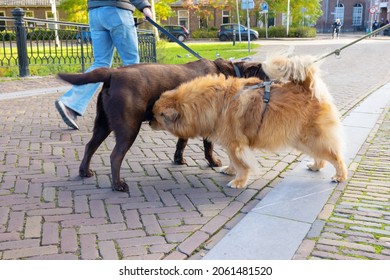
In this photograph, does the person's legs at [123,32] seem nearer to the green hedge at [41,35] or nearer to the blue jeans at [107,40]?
the blue jeans at [107,40]

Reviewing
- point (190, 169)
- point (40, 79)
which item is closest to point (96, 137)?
point (190, 169)

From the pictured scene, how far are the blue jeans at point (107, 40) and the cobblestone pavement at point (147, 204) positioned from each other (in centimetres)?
57

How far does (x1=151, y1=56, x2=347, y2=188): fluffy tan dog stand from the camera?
396 centimetres

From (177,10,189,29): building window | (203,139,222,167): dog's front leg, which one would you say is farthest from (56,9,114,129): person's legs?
(177,10,189,29): building window

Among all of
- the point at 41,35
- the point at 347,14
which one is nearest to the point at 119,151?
the point at 41,35

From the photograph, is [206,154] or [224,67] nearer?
[224,67]

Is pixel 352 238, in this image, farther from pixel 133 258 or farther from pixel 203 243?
pixel 133 258

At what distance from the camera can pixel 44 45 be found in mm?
13133

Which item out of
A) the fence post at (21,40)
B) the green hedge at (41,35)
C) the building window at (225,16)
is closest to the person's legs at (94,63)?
the fence post at (21,40)

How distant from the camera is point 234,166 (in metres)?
4.18

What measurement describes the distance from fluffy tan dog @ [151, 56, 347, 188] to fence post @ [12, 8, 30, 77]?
9006 mm

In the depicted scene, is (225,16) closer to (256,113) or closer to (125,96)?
(256,113)

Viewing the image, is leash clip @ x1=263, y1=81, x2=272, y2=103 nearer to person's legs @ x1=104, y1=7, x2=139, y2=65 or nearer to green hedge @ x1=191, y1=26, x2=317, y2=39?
person's legs @ x1=104, y1=7, x2=139, y2=65

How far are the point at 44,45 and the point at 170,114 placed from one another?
417 inches
